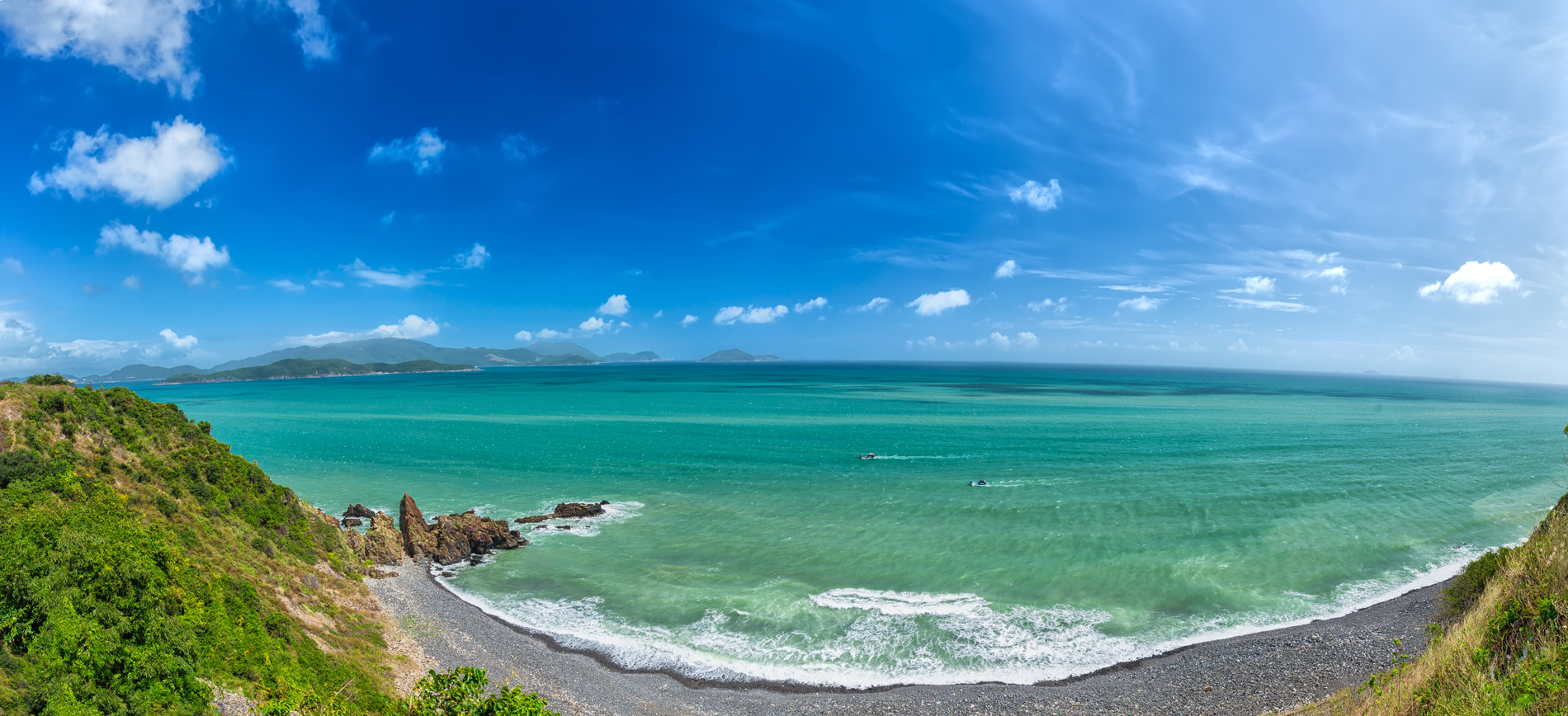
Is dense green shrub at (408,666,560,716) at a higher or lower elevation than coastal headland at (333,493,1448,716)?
higher

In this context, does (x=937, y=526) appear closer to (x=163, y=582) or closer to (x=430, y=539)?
(x=430, y=539)

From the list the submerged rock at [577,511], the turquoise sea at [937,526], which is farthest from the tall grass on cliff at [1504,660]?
the submerged rock at [577,511]

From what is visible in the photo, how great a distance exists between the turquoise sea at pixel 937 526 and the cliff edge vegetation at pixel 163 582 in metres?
7.36

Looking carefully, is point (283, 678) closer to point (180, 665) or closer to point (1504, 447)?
point (180, 665)

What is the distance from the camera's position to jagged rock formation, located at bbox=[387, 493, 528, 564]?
101 feet

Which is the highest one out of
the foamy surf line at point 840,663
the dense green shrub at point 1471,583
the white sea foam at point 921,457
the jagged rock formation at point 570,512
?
the dense green shrub at point 1471,583

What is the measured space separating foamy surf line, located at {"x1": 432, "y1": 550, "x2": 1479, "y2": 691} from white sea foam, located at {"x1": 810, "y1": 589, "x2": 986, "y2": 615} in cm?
4

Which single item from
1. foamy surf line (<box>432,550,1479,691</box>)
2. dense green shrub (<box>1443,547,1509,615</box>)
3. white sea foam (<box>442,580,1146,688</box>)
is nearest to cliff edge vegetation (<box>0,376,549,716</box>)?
foamy surf line (<box>432,550,1479,691</box>)

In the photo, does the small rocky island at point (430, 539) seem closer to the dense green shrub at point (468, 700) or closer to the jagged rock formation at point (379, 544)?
the jagged rock formation at point (379, 544)

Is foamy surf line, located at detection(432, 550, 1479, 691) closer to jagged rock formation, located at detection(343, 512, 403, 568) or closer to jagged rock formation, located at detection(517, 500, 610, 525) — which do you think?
jagged rock formation, located at detection(343, 512, 403, 568)

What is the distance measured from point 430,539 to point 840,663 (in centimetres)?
2352

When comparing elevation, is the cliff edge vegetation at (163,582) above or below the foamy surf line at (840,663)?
above

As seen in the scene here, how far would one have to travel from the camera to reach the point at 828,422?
87.3 m

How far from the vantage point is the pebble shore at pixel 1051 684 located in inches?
706
